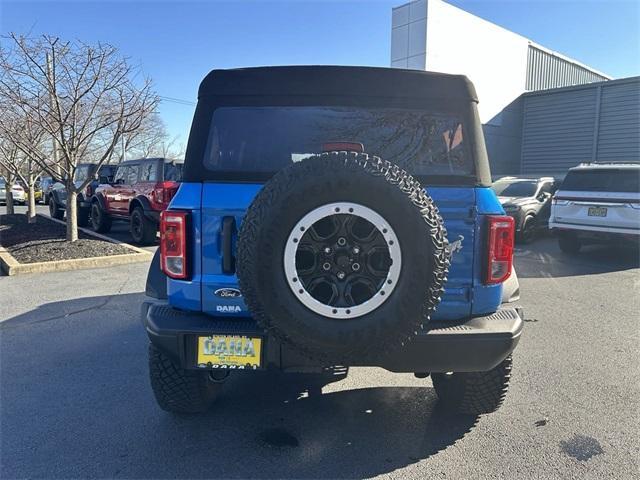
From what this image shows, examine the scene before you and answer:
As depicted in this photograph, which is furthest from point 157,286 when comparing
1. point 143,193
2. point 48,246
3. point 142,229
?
point 143,193

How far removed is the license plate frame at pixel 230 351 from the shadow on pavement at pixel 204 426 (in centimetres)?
60

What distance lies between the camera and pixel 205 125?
269cm

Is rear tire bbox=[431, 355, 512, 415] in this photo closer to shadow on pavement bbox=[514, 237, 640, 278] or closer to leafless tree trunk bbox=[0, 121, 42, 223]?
Result: shadow on pavement bbox=[514, 237, 640, 278]

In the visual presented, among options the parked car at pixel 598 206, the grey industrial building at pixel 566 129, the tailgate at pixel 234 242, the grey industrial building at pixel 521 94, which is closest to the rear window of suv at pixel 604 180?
the parked car at pixel 598 206

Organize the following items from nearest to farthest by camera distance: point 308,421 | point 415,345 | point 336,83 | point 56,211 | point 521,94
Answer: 1. point 415,345
2. point 336,83
3. point 308,421
4. point 56,211
5. point 521,94

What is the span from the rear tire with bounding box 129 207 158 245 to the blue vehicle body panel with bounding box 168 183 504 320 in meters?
7.95

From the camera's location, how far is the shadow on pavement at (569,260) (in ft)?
26.5

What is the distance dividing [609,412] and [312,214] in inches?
102

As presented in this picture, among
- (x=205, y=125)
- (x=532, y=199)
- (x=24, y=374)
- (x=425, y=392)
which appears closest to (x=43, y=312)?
(x=24, y=374)

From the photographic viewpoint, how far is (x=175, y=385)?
2.85 meters

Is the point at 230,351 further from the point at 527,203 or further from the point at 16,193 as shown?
the point at 16,193

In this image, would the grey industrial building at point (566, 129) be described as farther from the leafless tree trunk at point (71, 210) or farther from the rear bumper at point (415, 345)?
the rear bumper at point (415, 345)

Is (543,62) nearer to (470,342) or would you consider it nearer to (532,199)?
(532,199)

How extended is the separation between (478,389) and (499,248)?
0.97 meters
